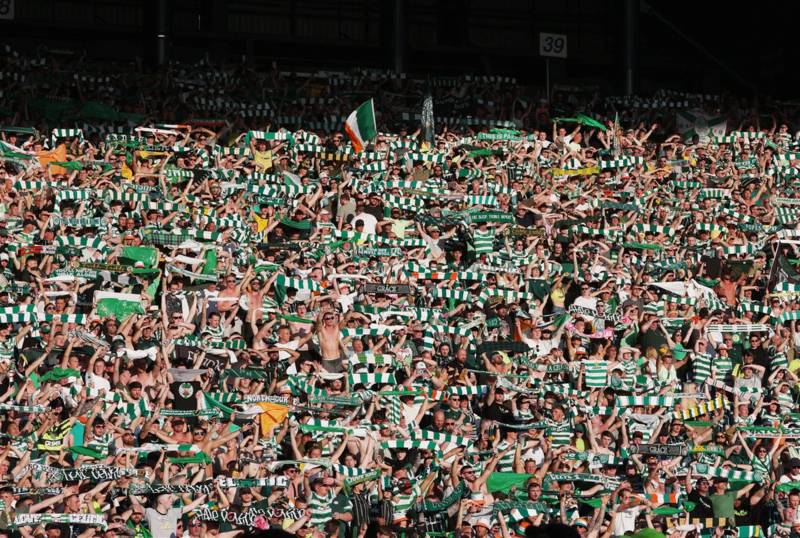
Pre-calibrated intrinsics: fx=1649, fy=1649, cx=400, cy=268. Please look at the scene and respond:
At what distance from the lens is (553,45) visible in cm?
3947

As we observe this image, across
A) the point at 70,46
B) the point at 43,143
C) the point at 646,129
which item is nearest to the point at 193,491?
the point at 43,143

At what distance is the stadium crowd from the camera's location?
57.9 ft

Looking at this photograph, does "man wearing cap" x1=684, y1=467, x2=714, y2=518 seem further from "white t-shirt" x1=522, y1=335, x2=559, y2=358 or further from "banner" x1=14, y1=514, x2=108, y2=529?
"banner" x1=14, y1=514, x2=108, y2=529

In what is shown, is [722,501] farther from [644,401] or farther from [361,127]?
[361,127]

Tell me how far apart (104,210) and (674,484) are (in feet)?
31.8

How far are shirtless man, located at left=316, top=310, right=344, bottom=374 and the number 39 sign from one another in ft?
64.6

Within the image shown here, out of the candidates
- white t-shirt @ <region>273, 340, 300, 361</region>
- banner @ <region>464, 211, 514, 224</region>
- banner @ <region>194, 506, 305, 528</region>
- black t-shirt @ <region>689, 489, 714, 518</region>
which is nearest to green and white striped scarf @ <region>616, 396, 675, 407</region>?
black t-shirt @ <region>689, 489, 714, 518</region>

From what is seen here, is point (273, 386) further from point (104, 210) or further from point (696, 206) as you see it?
point (696, 206)

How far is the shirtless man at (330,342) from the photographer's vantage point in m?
20.3

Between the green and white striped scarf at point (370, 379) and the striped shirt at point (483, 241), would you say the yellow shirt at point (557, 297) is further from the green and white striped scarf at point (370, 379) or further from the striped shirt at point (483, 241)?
the green and white striped scarf at point (370, 379)

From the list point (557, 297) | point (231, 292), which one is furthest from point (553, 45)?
point (231, 292)

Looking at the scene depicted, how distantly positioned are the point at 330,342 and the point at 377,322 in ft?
4.02

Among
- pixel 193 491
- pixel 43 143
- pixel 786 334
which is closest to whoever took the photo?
pixel 193 491

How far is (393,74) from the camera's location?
1390 inches
